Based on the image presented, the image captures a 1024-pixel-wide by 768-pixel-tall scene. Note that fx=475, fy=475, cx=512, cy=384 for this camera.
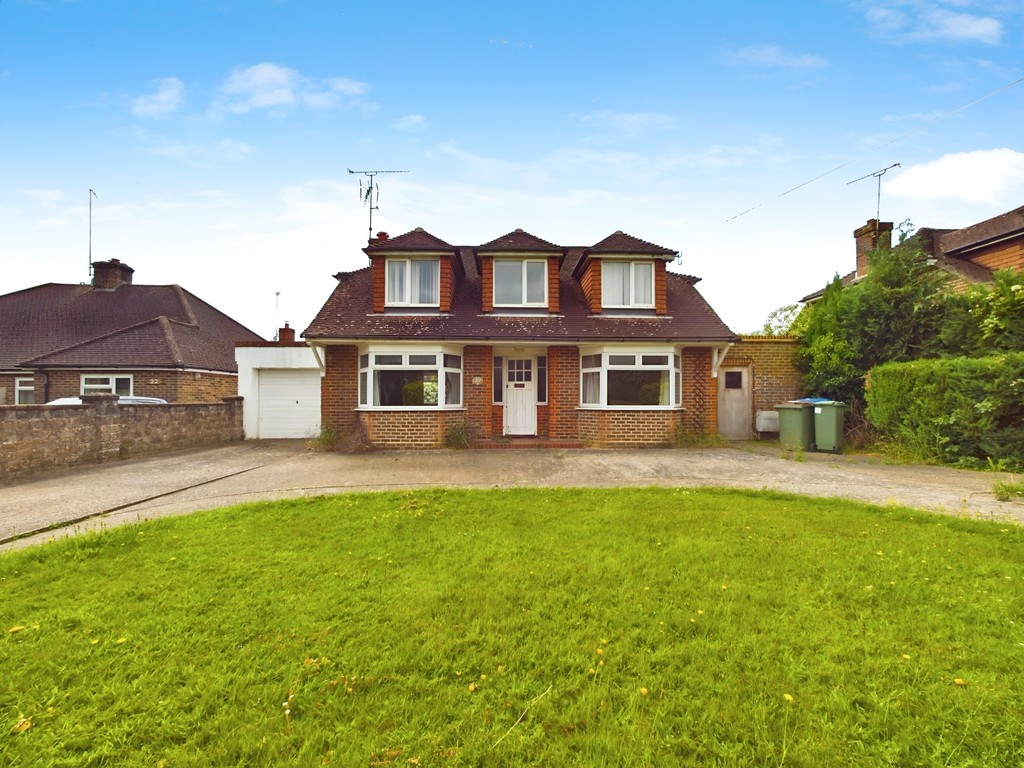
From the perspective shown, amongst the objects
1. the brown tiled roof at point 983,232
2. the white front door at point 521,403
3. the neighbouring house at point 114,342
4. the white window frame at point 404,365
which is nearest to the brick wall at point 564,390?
the white front door at point 521,403

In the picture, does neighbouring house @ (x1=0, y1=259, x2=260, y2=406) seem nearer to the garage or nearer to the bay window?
the garage

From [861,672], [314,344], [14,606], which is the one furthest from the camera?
[314,344]

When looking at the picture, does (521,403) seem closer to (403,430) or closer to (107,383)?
(403,430)

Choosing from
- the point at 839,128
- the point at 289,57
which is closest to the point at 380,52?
the point at 289,57

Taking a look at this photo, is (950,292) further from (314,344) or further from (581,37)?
(314,344)

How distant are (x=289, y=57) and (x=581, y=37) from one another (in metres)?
6.42

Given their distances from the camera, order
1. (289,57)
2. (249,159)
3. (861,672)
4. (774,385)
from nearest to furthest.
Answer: (861,672), (289,57), (249,159), (774,385)

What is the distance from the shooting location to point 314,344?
39.0 ft

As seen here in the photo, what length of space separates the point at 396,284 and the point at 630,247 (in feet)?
20.7

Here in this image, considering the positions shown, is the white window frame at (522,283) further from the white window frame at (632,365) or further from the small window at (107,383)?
the small window at (107,383)

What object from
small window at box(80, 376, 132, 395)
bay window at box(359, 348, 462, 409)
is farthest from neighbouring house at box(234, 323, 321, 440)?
small window at box(80, 376, 132, 395)

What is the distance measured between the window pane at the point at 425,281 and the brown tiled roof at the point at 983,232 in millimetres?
17494

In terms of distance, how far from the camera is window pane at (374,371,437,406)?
38.9 feet

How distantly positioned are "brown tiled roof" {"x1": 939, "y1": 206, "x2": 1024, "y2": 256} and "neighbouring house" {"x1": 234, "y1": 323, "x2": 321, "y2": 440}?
21737mm
